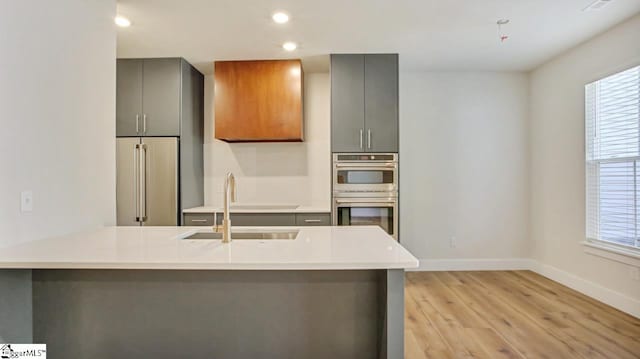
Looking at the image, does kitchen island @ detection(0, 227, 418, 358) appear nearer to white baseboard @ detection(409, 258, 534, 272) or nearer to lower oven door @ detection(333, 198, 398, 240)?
lower oven door @ detection(333, 198, 398, 240)

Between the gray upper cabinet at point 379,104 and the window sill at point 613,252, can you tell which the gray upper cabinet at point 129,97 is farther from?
the window sill at point 613,252

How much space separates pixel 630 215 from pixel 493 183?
1.56 meters

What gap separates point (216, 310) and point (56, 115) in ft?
4.72

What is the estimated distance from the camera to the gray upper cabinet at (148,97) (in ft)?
12.5

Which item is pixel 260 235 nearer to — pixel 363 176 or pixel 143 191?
pixel 363 176

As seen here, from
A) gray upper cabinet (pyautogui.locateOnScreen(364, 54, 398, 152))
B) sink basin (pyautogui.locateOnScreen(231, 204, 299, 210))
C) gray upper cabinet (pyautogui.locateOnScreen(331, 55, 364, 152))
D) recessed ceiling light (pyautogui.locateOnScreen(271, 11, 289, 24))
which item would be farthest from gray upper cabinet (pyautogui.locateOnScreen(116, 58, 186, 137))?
gray upper cabinet (pyautogui.locateOnScreen(364, 54, 398, 152))

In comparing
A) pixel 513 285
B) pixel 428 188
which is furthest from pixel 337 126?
pixel 513 285

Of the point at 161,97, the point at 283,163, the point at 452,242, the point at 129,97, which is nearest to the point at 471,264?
the point at 452,242

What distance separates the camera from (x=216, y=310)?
5.80 feet

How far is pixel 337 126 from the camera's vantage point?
3.84 meters

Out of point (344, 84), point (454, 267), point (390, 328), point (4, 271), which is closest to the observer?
point (390, 328)

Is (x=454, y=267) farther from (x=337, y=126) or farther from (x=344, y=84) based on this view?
(x=344, y=84)


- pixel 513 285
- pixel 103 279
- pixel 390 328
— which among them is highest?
pixel 103 279

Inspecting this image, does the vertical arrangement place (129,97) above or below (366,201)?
above
